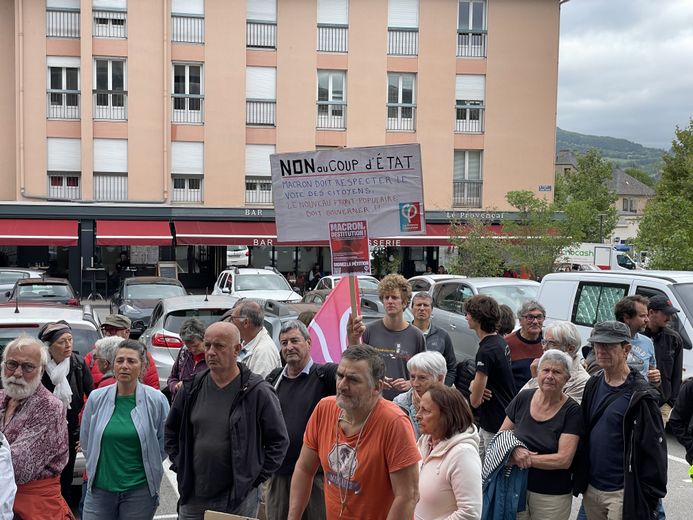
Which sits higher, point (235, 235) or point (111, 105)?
point (111, 105)

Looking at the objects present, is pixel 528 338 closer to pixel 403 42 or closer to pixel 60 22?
pixel 403 42

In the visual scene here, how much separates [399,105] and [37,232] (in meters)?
16.0

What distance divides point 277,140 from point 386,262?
7118 mm

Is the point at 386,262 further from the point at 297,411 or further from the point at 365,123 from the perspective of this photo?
the point at 297,411

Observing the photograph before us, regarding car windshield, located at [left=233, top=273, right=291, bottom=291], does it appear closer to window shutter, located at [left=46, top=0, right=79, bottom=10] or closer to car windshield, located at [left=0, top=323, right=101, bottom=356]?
car windshield, located at [left=0, top=323, right=101, bottom=356]

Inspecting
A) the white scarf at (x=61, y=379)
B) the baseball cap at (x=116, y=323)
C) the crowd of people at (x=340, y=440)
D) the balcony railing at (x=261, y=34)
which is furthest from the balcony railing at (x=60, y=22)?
the crowd of people at (x=340, y=440)

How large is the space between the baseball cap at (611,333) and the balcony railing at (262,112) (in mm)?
30136

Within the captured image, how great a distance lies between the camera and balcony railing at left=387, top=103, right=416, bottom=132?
3484 centimetres

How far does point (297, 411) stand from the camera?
5.18 metres

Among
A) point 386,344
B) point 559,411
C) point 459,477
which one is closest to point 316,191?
point 386,344

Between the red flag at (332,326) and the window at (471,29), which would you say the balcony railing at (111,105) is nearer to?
the window at (471,29)

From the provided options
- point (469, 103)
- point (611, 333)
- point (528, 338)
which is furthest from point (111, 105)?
point (611, 333)

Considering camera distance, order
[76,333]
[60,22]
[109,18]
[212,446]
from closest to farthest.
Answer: [212,446] → [76,333] → [60,22] → [109,18]

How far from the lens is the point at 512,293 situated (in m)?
13.6
